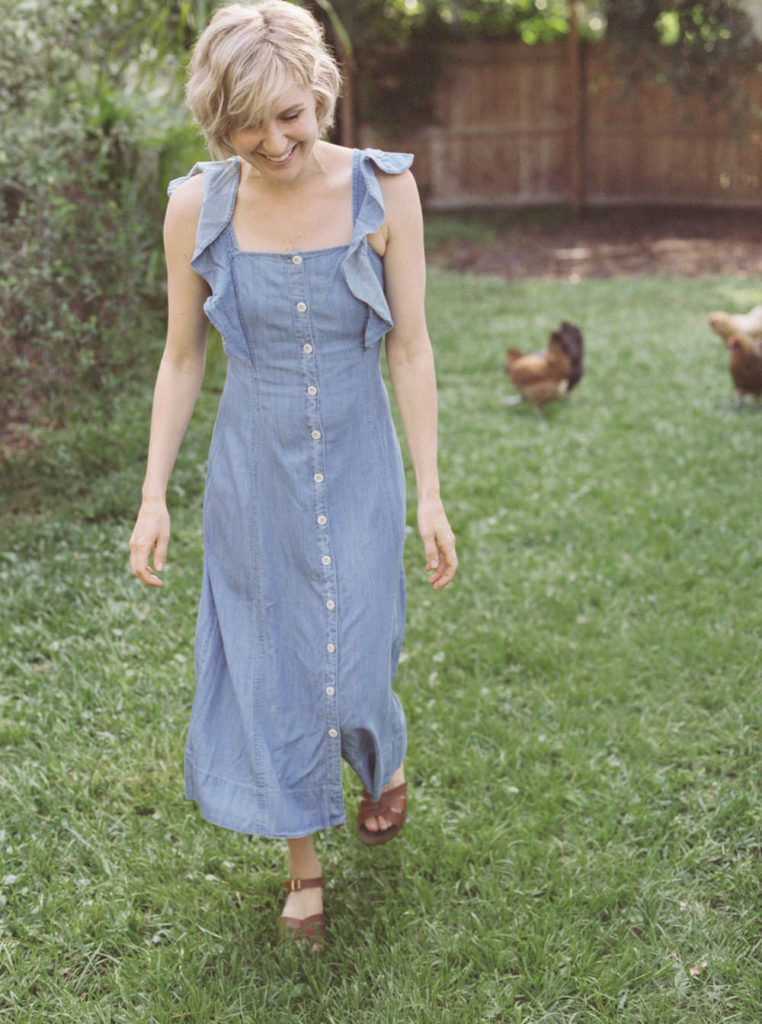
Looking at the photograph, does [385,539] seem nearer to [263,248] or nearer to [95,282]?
[263,248]

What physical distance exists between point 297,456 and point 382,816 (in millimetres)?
947

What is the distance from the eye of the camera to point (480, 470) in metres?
4.94

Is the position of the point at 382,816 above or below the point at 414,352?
below

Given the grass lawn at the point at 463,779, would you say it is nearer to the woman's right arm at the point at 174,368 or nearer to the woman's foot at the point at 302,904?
the woman's foot at the point at 302,904

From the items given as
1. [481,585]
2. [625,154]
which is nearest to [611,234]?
[625,154]

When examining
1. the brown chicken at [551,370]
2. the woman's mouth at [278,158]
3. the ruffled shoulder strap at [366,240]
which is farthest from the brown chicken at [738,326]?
the woman's mouth at [278,158]

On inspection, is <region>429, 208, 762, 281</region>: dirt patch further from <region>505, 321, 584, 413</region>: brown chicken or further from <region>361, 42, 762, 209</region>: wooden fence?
<region>505, 321, 584, 413</region>: brown chicken

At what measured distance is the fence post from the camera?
1390cm

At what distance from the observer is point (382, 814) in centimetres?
242

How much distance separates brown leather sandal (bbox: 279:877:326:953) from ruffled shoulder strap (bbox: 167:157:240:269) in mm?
1373

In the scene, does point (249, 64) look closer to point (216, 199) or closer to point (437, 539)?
point (216, 199)

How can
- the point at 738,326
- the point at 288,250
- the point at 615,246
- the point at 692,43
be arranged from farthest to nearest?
the point at 615,246, the point at 692,43, the point at 738,326, the point at 288,250

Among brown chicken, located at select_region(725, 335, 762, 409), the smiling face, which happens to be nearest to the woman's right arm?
the smiling face

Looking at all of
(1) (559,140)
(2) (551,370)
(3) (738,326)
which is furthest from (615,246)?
(2) (551,370)
